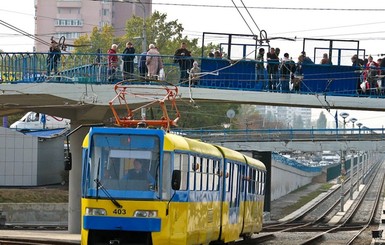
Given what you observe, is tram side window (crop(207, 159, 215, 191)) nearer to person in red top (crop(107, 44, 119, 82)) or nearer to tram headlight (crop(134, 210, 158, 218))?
tram headlight (crop(134, 210, 158, 218))

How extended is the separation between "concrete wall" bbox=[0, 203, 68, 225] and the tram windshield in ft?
100

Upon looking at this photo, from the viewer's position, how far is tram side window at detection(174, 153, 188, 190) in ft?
72.3

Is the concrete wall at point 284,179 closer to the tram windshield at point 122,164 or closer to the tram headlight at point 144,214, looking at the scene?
the tram windshield at point 122,164

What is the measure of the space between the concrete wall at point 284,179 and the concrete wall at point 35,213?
17.9m

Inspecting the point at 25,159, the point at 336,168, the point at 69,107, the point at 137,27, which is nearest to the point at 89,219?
the point at 69,107

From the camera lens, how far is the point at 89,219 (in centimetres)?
2133

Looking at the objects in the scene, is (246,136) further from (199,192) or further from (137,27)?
(199,192)

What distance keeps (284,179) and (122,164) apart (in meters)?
61.9

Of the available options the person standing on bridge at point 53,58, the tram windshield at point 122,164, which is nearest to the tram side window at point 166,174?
the tram windshield at point 122,164

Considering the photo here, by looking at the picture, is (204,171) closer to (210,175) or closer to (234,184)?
(210,175)

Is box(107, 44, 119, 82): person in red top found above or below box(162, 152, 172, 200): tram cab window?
above

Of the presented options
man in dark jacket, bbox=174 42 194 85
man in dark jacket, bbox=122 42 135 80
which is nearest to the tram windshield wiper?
man in dark jacket, bbox=122 42 135 80

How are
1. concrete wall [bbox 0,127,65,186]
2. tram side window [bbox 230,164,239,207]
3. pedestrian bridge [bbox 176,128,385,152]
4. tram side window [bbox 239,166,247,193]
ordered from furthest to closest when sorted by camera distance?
pedestrian bridge [bbox 176,128,385,152]
concrete wall [bbox 0,127,65,186]
tram side window [bbox 239,166,247,193]
tram side window [bbox 230,164,239,207]

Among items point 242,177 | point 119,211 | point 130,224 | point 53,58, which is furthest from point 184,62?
point 130,224
